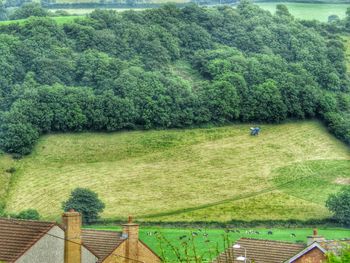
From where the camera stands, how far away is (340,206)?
10162cm

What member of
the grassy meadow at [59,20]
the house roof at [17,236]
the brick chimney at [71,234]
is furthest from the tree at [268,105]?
Result: the house roof at [17,236]

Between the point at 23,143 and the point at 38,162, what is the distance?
2.46 meters

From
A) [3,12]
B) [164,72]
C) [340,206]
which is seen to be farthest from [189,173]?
[3,12]

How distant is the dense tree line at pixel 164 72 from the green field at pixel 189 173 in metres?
2.06

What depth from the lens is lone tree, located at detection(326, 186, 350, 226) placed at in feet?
332

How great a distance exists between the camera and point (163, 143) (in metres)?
121

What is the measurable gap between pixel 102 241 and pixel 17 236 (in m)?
6.76

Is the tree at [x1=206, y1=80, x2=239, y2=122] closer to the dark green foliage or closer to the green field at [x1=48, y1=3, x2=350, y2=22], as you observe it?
the green field at [x1=48, y1=3, x2=350, y2=22]

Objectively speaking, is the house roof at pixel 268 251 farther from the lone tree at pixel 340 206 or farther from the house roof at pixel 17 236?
the lone tree at pixel 340 206

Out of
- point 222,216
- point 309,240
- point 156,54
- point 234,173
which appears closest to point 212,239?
point 222,216

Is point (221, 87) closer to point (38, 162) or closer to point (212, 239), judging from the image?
point (38, 162)

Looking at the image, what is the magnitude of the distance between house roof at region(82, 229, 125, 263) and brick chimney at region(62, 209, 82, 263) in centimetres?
190

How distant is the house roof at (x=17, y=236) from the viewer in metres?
51.7

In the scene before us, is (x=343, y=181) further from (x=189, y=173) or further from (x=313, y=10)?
(x=313, y=10)
